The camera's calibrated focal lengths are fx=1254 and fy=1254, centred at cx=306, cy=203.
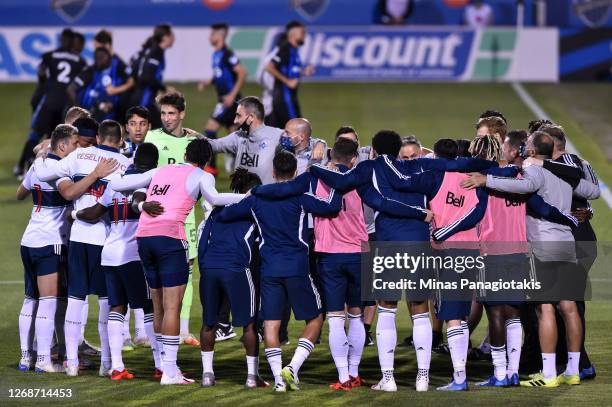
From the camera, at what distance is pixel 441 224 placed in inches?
402

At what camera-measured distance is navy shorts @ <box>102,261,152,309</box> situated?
10609mm

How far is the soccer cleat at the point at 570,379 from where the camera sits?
1030cm

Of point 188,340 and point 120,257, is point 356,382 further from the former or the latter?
point 188,340

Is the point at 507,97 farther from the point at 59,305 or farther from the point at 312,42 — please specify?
the point at 59,305

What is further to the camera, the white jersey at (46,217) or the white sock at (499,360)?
the white jersey at (46,217)

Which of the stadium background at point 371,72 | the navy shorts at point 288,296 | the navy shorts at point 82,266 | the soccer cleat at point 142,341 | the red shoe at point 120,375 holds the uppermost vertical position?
the stadium background at point 371,72

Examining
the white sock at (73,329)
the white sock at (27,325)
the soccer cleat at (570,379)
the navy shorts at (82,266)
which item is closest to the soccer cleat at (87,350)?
the white sock at (27,325)

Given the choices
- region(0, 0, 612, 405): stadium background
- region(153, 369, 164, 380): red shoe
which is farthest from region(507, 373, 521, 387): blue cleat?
region(153, 369, 164, 380): red shoe

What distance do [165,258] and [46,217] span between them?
139 cm

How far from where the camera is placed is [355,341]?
10406 mm

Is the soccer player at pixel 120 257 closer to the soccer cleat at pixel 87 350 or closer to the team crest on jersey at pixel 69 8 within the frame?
the soccer cleat at pixel 87 350

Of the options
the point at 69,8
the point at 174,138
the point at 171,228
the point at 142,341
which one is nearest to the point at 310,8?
the point at 69,8

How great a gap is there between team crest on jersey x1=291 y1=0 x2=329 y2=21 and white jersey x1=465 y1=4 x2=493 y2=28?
4549mm

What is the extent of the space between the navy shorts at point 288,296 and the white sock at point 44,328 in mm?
1967
